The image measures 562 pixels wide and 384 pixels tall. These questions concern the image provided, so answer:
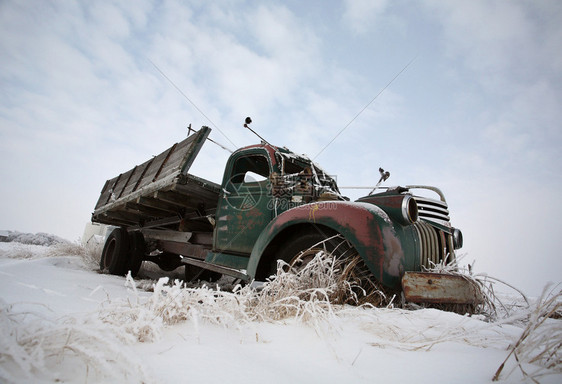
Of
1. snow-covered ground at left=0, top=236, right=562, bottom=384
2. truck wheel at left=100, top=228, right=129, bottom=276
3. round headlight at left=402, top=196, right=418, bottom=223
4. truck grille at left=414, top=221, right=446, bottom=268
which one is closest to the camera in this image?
snow-covered ground at left=0, top=236, right=562, bottom=384

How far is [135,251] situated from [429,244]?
486 cm

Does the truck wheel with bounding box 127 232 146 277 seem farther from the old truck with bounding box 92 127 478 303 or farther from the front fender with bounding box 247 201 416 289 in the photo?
the front fender with bounding box 247 201 416 289

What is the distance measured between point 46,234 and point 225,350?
1627cm

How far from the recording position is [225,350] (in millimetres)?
890

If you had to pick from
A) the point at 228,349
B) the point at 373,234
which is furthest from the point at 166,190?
the point at 228,349

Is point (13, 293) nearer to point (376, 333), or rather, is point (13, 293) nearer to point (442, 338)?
point (376, 333)

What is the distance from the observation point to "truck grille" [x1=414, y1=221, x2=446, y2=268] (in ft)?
7.53

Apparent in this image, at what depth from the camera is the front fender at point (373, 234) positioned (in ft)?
6.14

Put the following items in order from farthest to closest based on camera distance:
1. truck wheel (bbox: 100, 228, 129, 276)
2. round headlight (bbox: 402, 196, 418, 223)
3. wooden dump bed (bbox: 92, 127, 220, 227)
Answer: truck wheel (bbox: 100, 228, 129, 276) < wooden dump bed (bbox: 92, 127, 220, 227) < round headlight (bbox: 402, 196, 418, 223)

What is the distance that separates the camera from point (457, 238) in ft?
10.1

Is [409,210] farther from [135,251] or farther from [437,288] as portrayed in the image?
[135,251]

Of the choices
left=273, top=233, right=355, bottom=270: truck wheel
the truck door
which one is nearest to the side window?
the truck door

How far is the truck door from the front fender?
40.5 inches

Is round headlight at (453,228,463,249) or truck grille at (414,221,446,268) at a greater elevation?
round headlight at (453,228,463,249)
